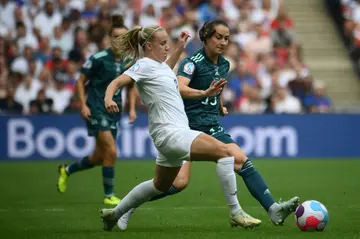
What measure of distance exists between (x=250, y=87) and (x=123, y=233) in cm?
1196

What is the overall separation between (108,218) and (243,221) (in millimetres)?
1417

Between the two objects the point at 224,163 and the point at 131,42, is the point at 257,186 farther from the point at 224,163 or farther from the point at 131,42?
the point at 131,42

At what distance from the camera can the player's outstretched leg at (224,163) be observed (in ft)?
27.0

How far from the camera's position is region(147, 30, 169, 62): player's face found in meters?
8.60

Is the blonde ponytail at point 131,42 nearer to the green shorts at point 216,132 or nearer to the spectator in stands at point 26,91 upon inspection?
the green shorts at point 216,132

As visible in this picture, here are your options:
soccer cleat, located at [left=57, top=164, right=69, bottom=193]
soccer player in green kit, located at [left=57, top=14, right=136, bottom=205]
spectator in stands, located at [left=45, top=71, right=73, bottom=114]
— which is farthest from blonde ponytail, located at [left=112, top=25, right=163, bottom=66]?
spectator in stands, located at [left=45, top=71, right=73, bottom=114]

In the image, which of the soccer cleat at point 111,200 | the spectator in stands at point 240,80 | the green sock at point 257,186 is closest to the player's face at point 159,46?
the green sock at point 257,186

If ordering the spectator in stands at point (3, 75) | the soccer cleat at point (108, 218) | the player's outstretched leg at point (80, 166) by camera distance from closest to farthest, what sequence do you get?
the soccer cleat at point (108, 218), the player's outstretched leg at point (80, 166), the spectator in stands at point (3, 75)

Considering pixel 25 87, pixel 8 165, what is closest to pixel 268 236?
pixel 8 165

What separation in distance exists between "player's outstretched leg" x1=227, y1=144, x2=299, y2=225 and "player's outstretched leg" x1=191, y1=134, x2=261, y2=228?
0.35 meters

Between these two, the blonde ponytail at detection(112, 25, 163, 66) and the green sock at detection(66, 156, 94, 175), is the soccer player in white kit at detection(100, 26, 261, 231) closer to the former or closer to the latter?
the blonde ponytail at detection(112, 25, 163, 66)

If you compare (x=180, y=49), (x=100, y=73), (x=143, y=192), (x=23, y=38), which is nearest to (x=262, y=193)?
(x=143, y=192)

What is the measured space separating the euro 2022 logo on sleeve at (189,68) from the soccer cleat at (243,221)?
1706 millimetres

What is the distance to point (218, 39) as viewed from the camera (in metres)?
9.46
